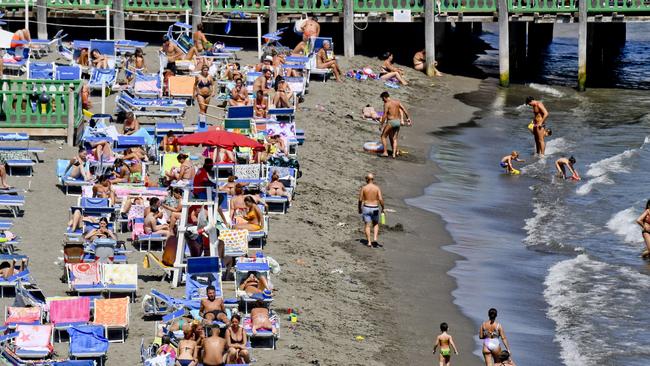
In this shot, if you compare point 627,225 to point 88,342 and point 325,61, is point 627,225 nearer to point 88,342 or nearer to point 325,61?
point 325,61

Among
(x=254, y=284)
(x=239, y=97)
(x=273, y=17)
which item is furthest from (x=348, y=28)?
(x=254, y=284)

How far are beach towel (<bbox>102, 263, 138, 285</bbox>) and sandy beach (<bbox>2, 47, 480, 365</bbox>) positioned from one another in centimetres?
36

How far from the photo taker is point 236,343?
1617cm

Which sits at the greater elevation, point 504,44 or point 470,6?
point 470,6

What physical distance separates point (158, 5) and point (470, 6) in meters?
7.18

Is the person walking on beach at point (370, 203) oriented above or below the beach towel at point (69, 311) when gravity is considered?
above

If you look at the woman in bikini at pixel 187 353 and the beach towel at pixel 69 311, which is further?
the beach towel at pixel 69 311

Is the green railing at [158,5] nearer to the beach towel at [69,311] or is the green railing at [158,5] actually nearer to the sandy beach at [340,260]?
the sandy beach at [340,260]

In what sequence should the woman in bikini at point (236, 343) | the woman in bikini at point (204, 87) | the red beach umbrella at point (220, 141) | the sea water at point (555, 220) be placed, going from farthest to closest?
1. the woman in bikini at point (204, 87)
2. the red beach umbrella at point (220, 141)
3. the sea water at point (555, 220)
4. the woman in bikini at point (236, 343)

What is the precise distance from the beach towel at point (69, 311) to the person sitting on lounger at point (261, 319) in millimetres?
1804

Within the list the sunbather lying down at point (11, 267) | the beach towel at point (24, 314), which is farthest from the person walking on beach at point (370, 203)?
A: the beach towel at point (24, 314)

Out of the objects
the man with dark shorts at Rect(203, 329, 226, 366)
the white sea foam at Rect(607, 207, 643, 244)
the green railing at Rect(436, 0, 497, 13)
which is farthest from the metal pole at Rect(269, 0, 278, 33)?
the man with dark shorts at Rect(203, 329, 226, 366)

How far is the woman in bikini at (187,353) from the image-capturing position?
15875mm

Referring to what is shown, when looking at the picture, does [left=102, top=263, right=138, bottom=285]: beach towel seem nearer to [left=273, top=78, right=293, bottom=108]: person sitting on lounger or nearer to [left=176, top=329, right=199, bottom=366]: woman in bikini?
[left=176, top=329, right=199, bottom=366]: woman in bikini
